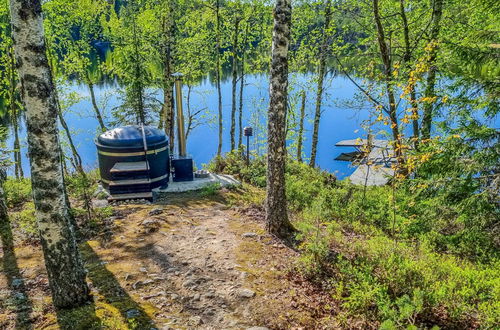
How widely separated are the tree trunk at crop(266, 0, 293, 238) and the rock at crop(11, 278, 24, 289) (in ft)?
14.8

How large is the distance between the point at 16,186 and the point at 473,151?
1352 cm

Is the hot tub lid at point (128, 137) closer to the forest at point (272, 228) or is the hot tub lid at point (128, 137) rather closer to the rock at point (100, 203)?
the forest at point (272, 228)

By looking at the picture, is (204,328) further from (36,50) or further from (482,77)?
(482,77)

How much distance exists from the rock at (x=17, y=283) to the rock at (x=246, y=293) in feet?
11.7

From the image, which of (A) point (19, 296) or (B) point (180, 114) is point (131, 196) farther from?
(A) point (19, 296)

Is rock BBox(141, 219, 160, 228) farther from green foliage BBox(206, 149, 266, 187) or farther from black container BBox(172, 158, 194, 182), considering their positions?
green foliage BBox(206, 149, 266, 187)

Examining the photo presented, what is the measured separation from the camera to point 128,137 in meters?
11.2

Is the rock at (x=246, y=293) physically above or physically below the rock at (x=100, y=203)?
above

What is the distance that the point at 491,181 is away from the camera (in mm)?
6707

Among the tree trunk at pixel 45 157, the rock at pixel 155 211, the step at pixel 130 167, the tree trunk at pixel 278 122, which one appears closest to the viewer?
the tree trunk at pixel 45 157

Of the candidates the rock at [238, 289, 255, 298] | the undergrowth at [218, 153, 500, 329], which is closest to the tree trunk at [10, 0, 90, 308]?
the rock at [238, 289, 255, 298]

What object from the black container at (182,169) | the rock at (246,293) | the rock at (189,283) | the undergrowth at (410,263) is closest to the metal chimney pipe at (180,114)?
the black container at (182,169)

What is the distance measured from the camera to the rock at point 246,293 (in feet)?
16.9

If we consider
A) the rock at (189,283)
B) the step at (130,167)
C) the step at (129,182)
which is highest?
the step at (130,167)
